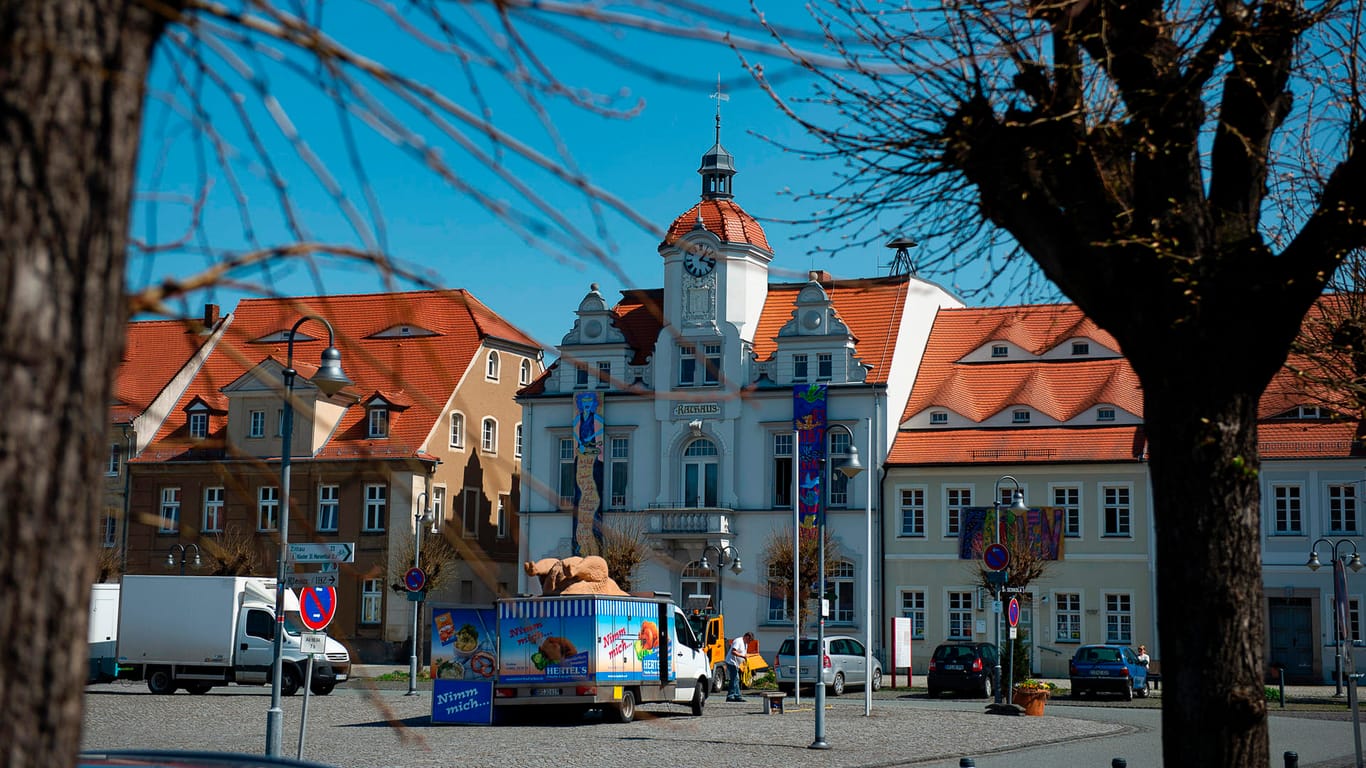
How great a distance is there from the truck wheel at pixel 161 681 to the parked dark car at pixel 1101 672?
22.7 m

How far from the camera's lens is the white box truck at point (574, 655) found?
86.9 feet

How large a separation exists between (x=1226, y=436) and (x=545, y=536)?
51.9m

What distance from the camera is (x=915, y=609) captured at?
5191cm

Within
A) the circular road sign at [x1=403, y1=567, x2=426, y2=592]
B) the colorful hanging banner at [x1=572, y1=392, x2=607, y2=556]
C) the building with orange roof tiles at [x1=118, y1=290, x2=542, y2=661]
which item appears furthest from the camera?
the colorful hanging banner at [x1=572, y1=392, x2=607, y2=556]

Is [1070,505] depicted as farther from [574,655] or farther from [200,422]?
[200,422]

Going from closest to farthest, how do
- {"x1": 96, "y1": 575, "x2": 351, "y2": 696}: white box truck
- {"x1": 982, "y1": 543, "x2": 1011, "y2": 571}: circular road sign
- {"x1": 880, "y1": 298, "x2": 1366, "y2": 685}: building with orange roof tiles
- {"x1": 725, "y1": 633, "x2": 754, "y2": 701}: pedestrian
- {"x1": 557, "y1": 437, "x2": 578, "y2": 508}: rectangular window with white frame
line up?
1. {"x1": 982, "y1": 543, "x2": 1011, "y2": 571}: circular road sign
2. {"x1": 725, "y1": 633, "x2": 754, "y2": 701}: pedestrian
3. {"x1": 96, "y1": 575, "x2": 351, "y2": 696}: white box truck
4. {"x1": 880, "y1": 298, "x2": 1366, "y2": 685}: building with orange roof tiles
5. {"x1": 557, "y1": 437, "x2": 578, "y2": 508}: rectangular window with white frame

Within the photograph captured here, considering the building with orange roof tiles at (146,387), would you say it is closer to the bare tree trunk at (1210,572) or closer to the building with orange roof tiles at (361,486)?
the building with orange roof tiles at (361,486)

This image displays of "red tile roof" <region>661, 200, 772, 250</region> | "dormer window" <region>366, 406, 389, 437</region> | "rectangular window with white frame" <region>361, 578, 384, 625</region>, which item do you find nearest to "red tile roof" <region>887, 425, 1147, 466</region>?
"red tile roof" <region>661, 200, 772, 250</region>

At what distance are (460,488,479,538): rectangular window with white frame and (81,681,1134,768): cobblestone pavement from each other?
23.3m

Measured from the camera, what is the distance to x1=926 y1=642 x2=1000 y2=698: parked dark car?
132 feet

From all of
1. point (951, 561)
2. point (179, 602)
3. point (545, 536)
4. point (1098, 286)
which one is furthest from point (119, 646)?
point (1098, 286)

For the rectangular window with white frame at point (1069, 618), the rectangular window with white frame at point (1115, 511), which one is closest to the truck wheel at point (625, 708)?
the rectangular window with white frame at point (1069, 618)

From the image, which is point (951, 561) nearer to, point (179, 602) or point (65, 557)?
point (179, 602)

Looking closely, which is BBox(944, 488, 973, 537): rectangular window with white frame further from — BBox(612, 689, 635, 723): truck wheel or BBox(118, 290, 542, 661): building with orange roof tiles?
BBox(612, 689, 635, 723): truck wheel
